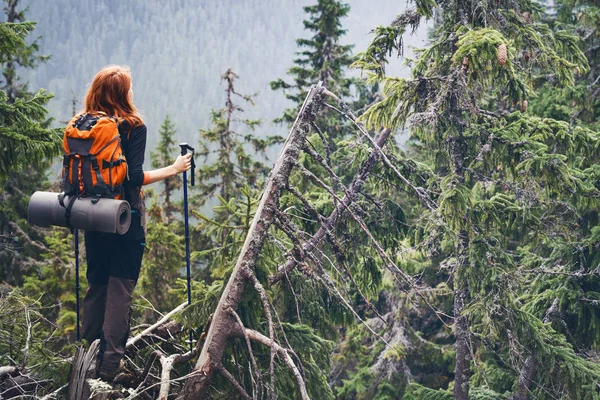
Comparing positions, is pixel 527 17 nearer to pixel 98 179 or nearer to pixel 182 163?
pixel 182 163

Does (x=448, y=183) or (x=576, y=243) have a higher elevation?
(x=448, y=183)

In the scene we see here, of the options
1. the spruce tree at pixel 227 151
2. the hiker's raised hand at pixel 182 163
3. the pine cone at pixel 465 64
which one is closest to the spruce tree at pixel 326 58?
the spruce tree at pixel 227 151

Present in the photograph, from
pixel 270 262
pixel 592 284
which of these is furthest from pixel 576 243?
pixel 270 262

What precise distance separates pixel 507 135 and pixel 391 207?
5.59 feet

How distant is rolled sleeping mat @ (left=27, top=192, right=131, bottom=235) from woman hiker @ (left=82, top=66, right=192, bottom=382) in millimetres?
336

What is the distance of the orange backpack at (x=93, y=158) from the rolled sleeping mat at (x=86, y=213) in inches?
3.5

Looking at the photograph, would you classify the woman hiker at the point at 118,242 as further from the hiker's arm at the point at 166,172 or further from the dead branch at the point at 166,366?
the dead branch at the point at 166,366

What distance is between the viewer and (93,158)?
4.00 m

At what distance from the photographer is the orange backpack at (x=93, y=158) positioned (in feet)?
13.1

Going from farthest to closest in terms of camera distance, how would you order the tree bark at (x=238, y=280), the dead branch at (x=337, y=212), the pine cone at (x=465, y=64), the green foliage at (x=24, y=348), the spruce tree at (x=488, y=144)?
the spruce tree at (x=488, y=144) → the pine cone at (x=465, y=64) → the dead branch at (x=337, y=212) → the tree bark at (x=238, y=280) → the green foliage at (x=24, y=348)

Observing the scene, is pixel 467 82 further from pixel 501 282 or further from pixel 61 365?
pixel 61 365

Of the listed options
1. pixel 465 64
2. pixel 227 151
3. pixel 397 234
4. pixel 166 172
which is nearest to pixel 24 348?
pixel 166 172

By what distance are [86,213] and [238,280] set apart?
1.11m

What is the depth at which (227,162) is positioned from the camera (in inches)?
798
